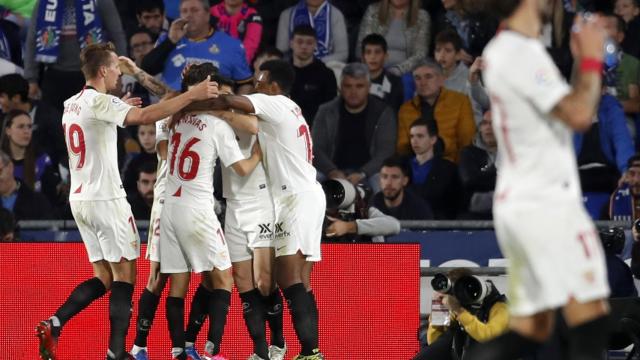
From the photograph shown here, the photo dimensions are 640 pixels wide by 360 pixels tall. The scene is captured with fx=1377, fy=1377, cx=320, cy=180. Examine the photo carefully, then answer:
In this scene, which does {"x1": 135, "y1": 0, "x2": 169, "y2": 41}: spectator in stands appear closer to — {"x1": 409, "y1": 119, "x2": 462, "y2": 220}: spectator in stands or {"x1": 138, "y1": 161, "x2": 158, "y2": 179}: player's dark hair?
{"x1": 138, "y1": 161, "x2": 158, "y2": 179}: player's dark hair

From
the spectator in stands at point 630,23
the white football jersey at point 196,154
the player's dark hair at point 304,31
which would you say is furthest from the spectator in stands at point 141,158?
the spectator in stands at point 630,23

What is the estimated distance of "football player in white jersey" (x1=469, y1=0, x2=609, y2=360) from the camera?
573cm

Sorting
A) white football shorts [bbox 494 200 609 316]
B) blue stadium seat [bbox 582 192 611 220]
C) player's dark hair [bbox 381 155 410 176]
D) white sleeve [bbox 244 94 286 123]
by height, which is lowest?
blue stadium seat [bbox 582 192 611 220]

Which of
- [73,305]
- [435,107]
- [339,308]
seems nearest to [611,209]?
[435,107]

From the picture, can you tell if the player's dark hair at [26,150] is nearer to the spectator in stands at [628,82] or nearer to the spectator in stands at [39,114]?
the spectator in stands at [39,114]

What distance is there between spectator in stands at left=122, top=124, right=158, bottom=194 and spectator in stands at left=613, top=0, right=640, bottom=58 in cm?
478

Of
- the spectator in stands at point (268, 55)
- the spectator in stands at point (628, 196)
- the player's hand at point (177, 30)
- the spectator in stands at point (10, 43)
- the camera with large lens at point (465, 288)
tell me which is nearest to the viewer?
the camera with large lens at point (465, 288)

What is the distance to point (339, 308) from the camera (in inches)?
431

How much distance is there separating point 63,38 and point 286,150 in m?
4.80

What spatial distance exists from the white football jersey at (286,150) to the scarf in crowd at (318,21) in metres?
4.16

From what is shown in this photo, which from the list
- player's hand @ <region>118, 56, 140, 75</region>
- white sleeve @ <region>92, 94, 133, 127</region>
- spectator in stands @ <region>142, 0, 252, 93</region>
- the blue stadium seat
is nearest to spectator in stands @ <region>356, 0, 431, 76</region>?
spectator in stands @ <region>142, 0, 252, 93</region>

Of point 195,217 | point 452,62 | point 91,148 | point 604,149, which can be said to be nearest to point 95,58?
point 91,148

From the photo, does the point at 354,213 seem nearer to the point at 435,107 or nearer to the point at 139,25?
the point at 435,107

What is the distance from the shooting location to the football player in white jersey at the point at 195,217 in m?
9.75
